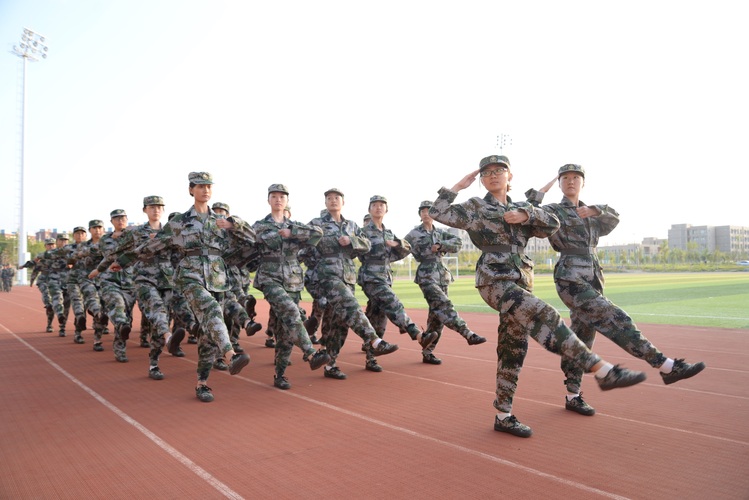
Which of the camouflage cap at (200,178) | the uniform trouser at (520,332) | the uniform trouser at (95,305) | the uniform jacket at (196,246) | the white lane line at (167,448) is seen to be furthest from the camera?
the uniform trouser at (95,305)

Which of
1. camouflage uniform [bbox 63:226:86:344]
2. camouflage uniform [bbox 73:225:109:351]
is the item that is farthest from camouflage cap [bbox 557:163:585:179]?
camouflage uniform [bbox 63:226:86:344]

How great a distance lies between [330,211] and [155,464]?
4487 mm

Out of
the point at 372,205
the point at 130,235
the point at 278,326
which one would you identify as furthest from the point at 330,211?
the point at 130,235

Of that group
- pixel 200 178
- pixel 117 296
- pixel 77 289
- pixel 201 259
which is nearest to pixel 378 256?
pixel 201 259

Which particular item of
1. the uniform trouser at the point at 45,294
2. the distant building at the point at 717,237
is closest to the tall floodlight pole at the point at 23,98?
the uniform trouser at the point at 45,294

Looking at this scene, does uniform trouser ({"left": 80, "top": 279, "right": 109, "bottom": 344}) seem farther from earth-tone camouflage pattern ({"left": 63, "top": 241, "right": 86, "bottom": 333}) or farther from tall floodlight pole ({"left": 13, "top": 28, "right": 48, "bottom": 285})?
tall floodlight pole ({"left": 13, "top": 28, "right": 48, "bottom": 285})

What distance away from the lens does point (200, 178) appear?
682 cm

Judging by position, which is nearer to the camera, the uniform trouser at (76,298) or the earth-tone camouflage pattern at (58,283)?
the uniform trouser at (76,298)

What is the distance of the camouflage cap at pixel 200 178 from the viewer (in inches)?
268

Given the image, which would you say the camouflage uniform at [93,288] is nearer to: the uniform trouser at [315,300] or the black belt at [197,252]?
the uniform trouser at [315,300]

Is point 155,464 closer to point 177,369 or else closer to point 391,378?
point 391,378

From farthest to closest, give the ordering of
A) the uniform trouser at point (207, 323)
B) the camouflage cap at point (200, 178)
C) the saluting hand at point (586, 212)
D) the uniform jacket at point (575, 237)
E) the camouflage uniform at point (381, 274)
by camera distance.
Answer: the camouflage uniform at point (381, 274) → the camouflage cap at point (200, 178) → the uniform trouser at point (207, 323) → the uniform jacket at point (575, 237) → the saluting hand at point (586, 212)

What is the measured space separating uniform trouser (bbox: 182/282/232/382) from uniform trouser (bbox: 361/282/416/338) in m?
2.52

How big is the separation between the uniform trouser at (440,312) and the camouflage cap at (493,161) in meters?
3.47
